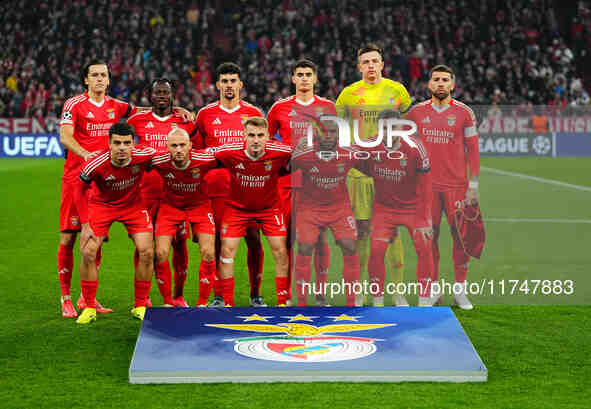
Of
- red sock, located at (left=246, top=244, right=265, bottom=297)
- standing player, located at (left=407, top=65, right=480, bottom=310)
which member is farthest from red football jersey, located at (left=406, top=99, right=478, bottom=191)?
red sock, located at (left=246, top=244, right=265, bottom=297)

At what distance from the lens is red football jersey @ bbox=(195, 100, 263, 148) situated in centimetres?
641

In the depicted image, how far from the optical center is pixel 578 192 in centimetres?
693

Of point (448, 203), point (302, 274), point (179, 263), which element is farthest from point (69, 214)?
point (448, 203)

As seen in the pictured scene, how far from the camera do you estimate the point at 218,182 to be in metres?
6.46

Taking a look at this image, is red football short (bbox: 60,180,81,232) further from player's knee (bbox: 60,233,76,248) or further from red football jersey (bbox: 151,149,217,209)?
red football jersey (bbox: 151,149,217,209)

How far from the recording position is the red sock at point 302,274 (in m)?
6.01

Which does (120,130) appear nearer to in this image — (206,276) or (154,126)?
(154,126)

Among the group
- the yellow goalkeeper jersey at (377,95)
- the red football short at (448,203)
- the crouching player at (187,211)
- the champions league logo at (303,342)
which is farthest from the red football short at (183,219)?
the red football short at (448,203)

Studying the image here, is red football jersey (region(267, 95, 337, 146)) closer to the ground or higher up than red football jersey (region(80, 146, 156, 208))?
higher up

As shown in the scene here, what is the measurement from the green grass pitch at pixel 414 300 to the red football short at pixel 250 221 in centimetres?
48

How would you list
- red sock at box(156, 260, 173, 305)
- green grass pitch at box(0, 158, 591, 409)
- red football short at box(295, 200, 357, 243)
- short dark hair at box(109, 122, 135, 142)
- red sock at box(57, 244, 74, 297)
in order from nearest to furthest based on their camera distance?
green grass pitch at box(0, 158, 591, 409)
short dark hair at box(109, 122, 135, 142)
red football short at box(295, 200, 357, 243)
red sock at box(156, 260, 173, 305)
red sock at box(57, 244, 74, 297)

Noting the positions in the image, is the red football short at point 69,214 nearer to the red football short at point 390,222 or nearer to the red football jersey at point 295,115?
the red football jersey at point 295,115

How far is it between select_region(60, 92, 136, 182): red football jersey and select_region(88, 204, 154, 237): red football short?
37 cm

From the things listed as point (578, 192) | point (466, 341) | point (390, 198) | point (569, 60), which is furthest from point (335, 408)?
point (569, 60)
